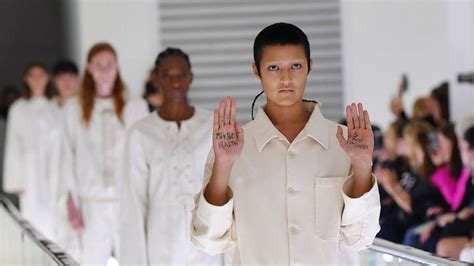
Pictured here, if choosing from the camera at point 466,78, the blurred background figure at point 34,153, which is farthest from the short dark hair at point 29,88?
the camera at point 466,78

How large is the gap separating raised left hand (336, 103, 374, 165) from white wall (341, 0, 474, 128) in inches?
221

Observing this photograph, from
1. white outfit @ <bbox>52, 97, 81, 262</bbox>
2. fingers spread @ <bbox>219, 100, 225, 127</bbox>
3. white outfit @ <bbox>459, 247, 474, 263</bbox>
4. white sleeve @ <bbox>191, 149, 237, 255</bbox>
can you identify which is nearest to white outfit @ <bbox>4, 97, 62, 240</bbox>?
white outfit @ <bbox>52, 97, 81, 262</bbox>

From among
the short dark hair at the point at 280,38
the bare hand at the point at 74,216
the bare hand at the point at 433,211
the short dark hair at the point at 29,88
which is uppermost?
the short dark hair at the point at 280,38

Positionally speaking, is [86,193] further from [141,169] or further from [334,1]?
[334,1]

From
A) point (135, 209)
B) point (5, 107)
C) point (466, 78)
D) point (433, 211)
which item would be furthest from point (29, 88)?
point (135, 209)

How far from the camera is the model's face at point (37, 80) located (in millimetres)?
9281

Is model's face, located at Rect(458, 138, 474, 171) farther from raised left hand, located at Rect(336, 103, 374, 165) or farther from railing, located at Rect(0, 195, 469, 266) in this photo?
raised left hand, located at Rect(336, 103, 374, 165)

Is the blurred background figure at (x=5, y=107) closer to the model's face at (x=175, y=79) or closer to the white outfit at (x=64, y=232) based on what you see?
the white outfit at (x=64, y=232)

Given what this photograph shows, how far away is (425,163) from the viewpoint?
7.30m

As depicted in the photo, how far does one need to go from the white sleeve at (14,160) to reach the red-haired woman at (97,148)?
2.37 metres

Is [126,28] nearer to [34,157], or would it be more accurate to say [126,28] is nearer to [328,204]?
[34,157]

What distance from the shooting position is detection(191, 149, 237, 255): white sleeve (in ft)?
9.03

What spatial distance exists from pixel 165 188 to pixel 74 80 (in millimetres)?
5081

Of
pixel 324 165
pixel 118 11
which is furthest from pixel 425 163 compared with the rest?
pixel 324 165
